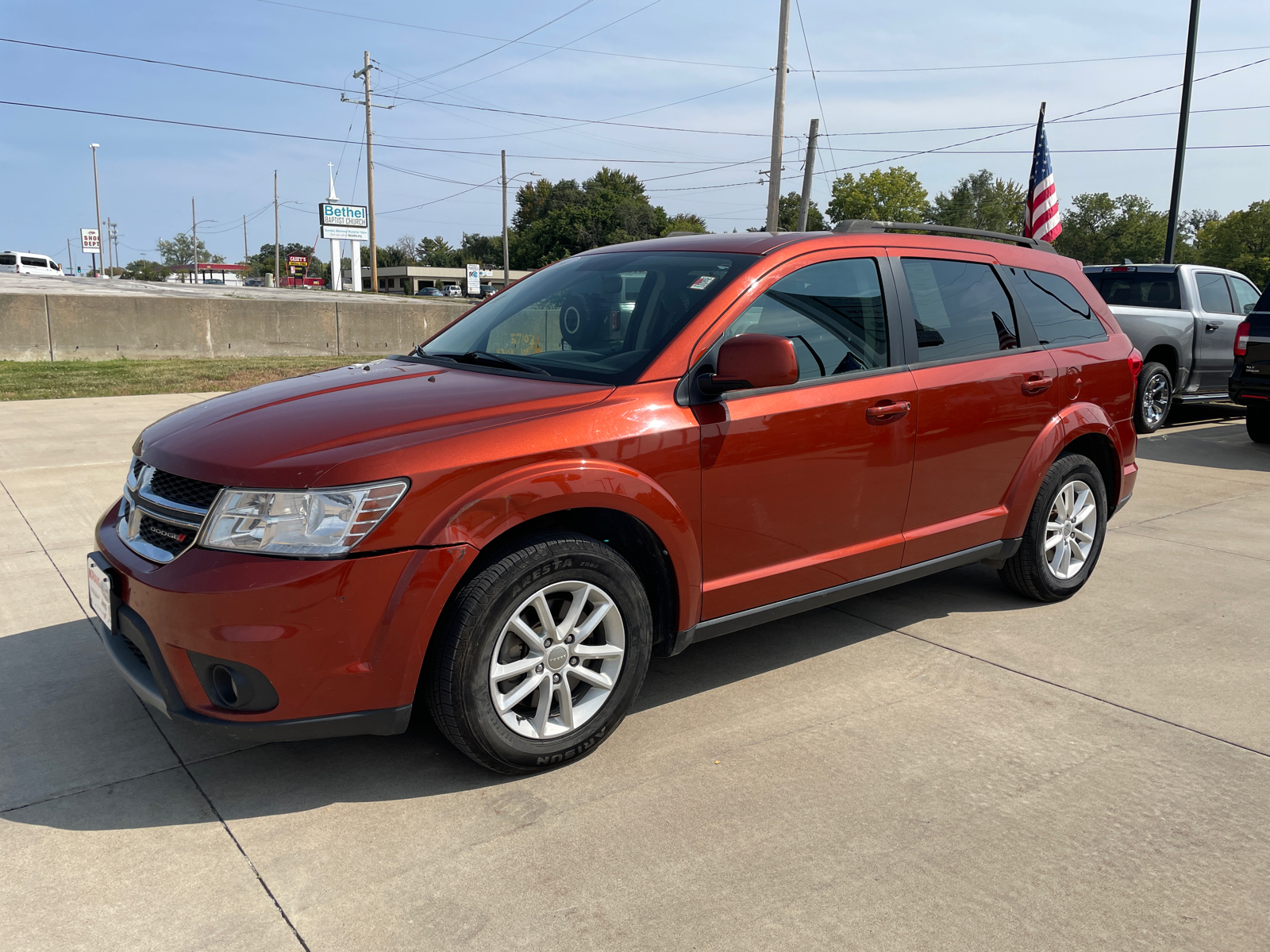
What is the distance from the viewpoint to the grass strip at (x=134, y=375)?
12.2 meters

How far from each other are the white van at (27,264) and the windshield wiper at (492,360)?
1799 inches

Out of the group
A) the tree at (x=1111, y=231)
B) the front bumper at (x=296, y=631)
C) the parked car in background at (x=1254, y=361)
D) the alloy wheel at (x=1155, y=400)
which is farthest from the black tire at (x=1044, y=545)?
the tree at (x=1111, y=231)

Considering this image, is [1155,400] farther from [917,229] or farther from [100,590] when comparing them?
[100,590]

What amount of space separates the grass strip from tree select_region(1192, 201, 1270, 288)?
7504 centimetres

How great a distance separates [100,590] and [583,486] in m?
1.58

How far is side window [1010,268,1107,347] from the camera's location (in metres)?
4.66

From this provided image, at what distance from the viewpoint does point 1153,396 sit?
36.6ft

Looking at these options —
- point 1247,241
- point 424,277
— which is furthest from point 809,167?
point 424,277

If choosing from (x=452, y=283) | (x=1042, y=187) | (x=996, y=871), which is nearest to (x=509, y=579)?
(x=996, y=871)

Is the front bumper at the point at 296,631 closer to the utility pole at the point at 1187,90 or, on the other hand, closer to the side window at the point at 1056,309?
the side window at the point at 1056,309

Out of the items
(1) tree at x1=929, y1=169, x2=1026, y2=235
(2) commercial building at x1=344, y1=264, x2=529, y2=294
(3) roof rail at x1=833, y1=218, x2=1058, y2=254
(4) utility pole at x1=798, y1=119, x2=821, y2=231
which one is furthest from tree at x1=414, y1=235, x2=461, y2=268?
(3) roof rail at x1=833, y1=218, x2=1058, y2=254

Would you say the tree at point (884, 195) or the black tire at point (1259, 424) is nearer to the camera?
the black tire at point (1259, 424)

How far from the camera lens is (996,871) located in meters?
2.62

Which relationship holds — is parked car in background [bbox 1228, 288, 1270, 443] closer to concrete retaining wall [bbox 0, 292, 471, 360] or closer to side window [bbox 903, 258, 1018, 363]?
side window [bbox 903, 258, 1018, 363]
